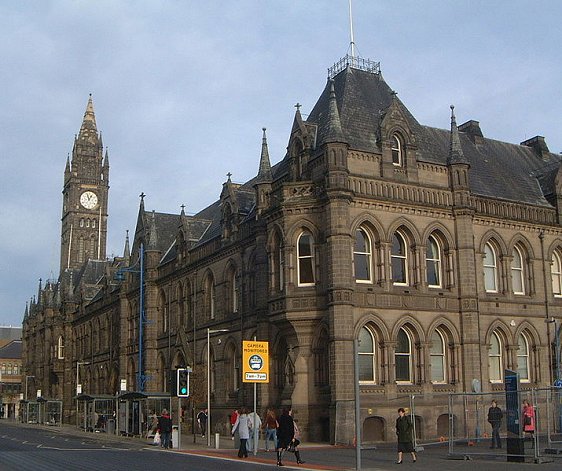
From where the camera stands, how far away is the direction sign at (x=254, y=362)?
103ft

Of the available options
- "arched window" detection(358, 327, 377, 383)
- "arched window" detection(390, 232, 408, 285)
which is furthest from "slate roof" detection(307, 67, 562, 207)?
"arched window" detection(358, 327, 377, 383)

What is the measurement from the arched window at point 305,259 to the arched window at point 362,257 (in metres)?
2.10

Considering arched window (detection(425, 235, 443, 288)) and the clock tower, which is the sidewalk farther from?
the clock tower

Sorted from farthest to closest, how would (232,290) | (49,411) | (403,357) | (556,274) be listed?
1. (49,411)
2. (232,290)
3. (556,274)
4. (403,357)

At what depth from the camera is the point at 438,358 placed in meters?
39.2

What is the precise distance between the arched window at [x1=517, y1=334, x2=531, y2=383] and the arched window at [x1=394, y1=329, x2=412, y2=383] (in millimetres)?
7521

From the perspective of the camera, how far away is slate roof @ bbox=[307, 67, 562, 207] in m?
39.9

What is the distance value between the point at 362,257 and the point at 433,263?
4370 millimetres

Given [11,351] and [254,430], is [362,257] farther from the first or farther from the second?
[11,351]

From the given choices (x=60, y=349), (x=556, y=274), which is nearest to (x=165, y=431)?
(x=556, y=274)

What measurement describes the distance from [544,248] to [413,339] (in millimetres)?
11003

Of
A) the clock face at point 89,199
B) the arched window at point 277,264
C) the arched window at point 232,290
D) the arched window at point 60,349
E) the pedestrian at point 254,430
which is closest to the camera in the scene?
the pedestrian at point 254,430

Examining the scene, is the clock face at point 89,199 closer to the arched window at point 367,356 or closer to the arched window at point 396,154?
the arched window at point 396,154

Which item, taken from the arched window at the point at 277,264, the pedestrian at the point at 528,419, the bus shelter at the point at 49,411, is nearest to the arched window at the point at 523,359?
the arched window at the point at 277,264
